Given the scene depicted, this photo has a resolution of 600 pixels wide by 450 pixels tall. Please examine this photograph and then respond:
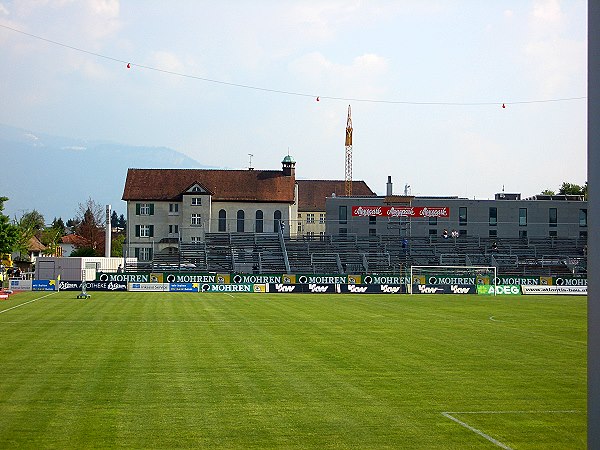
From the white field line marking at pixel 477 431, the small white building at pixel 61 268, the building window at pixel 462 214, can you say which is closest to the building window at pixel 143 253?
the small white building at pixel 61 268

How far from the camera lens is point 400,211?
8781 cm

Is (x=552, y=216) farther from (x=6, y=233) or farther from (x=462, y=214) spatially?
(x=6, y=233)

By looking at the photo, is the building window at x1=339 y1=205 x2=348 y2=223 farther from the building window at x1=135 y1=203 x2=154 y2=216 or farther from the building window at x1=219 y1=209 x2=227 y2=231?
the building window at x1=135 y1=203 x2=154 y2=216

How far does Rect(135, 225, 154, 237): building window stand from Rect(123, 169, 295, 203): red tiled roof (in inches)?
145

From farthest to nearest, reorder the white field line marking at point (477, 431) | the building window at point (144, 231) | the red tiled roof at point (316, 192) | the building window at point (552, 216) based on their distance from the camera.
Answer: the red tiled roof at point (316, 192) < the building window at point (144, 231) < the building window at point (552, 216) < the white field line marking at point (477, 431)

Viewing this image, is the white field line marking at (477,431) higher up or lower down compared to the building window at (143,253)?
lower down

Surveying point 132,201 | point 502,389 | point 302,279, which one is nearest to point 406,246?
point 302,279

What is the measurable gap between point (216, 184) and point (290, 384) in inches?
3477

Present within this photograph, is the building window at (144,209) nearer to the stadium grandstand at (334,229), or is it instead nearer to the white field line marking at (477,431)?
the stadium grandstand at (334,229)

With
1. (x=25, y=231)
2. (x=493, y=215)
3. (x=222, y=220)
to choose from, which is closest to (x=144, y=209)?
(x=222, y=220)

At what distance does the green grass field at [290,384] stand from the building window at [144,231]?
213 ft

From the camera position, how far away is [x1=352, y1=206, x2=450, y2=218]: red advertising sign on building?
288 feet

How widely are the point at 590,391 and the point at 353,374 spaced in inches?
506

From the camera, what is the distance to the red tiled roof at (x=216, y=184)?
333ft
